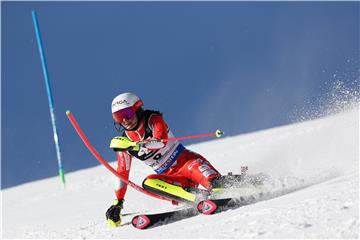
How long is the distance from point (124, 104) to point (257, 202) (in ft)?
6.53

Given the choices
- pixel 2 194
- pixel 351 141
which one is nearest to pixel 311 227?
pixel 351 141

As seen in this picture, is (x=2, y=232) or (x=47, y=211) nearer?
(x=2, y=232)

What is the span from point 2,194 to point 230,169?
7.60m

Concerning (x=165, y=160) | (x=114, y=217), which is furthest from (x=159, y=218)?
(x=165, y=160)

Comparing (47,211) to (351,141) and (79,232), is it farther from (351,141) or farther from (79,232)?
(351,141)

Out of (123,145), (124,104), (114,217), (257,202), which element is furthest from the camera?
(114,217)

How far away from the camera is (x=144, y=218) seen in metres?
6.38

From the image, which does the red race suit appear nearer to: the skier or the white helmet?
the skier

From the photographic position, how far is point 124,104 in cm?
704

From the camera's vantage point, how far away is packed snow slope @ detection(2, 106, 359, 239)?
4.44 m

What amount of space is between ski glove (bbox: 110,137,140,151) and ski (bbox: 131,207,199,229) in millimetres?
742

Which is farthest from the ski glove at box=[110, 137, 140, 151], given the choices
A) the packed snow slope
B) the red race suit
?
the packed snow slope

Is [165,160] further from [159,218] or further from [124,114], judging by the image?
[159,218]

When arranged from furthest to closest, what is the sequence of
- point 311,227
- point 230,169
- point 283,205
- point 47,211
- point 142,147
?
1. point 230,169
2. point 47,211
3. point 142,147
4. point 283,205
5. point 311,227
